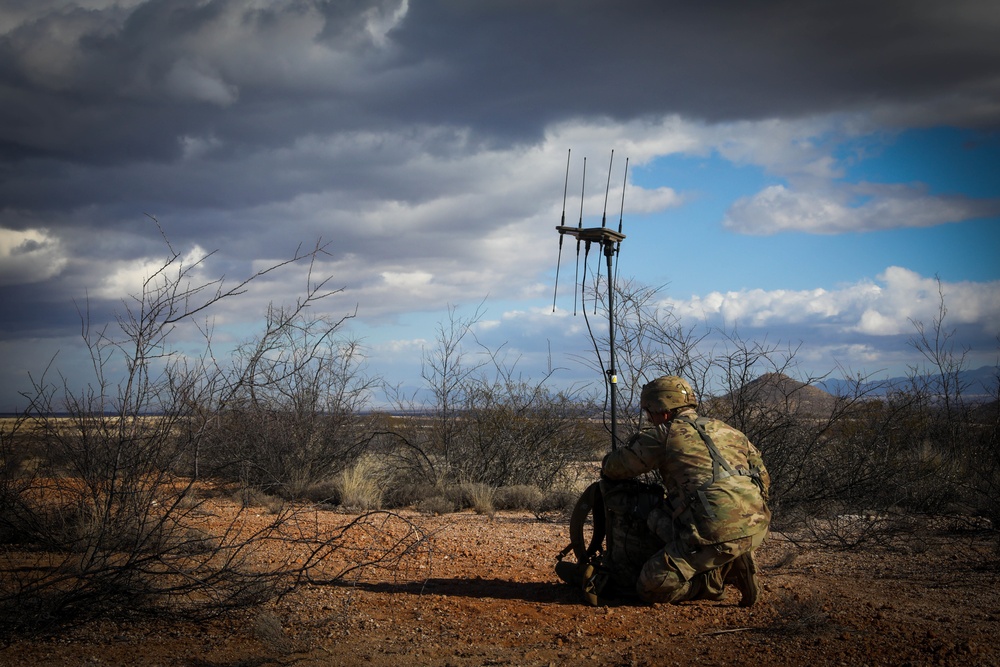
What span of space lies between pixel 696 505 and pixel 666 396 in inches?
33.7

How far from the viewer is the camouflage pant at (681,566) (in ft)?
18.7

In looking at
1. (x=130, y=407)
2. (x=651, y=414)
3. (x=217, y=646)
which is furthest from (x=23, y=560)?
(x=651, y=414)

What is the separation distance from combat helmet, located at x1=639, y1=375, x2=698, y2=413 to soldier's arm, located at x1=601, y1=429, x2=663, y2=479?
218 millimetres

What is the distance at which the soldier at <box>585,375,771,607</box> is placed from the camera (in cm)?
568

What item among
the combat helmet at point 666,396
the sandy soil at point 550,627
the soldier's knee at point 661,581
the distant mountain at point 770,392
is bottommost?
the sandy soil at point 550,627

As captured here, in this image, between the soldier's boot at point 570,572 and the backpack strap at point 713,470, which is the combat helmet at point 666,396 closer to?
the backpack strap at point 713,470

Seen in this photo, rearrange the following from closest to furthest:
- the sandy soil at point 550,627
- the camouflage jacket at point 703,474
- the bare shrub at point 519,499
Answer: the sandy soil at point 550,627, the camouflage jacket at point 703,474, the bare shrub at point 519,499

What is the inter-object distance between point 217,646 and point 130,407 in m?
2.13

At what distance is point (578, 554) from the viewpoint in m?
6.32

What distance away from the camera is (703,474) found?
5.76 m

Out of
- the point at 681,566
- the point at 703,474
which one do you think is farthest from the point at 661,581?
the point at 703,474

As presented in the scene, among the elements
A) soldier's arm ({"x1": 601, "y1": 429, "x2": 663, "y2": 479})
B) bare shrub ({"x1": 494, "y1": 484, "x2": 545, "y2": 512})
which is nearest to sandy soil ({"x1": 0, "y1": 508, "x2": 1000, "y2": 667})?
soldier's arm ({"x1": 601, "y1": 429, "x2": 663, "y2": 479})

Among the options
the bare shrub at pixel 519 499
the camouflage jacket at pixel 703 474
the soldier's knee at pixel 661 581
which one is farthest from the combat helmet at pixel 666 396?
the bare shrub at pixel 519 499

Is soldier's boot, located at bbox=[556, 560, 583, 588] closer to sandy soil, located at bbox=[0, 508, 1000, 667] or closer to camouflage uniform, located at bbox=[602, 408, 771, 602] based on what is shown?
sandy soil, located at bbox=[0, 508, 1000, 667]
